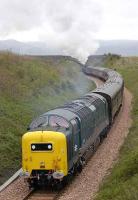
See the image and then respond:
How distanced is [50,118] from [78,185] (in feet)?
9.86

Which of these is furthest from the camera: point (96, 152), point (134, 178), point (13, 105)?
point (13, 105)

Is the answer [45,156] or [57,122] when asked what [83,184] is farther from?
[57,122]

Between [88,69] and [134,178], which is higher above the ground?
[134,178]

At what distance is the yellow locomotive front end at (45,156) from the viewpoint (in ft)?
61.4

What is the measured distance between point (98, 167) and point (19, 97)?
14338 millimetres

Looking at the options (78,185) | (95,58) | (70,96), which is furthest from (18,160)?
(95,58)

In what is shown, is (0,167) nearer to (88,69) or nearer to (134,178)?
(134,178)


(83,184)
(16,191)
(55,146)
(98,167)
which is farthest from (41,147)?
(98,167)

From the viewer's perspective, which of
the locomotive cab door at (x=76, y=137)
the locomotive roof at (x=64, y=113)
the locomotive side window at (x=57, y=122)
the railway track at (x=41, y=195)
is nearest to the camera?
the railway track at (x=41, y=195)

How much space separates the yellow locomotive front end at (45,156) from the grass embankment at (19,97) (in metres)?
3.37

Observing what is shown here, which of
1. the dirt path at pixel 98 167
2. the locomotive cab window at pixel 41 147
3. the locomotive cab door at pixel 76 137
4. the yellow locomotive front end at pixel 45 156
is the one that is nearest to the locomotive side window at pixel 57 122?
the locomotive cab door at pixel 76 137

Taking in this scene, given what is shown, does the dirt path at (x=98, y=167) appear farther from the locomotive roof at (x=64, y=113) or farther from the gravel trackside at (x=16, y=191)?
the locomotive roof at (x=64, y=113)

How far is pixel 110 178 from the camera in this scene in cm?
1872

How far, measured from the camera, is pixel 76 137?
20812 millimetres
